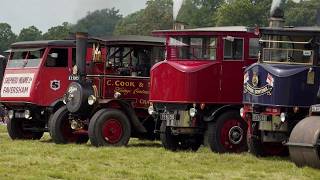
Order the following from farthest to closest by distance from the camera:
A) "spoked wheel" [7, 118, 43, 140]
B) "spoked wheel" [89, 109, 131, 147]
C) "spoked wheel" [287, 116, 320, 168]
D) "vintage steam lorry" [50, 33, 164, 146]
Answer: "spoked wheel" [7, 118, 43, 140] < "vintage steam lorry" [50, 33, 164, 146] < "spoked wheel" [89, 109, 131, 147] < "spoked wheel" [287, 116, 320, 168]

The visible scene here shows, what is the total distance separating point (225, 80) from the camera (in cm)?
1872

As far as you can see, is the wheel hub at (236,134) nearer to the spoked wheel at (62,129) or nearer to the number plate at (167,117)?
the number plate at (167,117)

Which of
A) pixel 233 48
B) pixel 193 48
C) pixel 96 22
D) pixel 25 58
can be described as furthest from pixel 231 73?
pixel 96 22

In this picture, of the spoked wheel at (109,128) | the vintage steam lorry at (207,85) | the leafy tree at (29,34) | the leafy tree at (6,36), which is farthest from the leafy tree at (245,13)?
the vintage steam lorry at (207,85)

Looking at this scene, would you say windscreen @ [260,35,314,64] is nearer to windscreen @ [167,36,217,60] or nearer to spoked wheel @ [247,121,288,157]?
spoked wheel @ [247,121,288,157]

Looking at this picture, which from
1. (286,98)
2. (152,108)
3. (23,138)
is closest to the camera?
(286,98)

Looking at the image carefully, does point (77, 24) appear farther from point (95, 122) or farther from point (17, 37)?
point (17, 37)

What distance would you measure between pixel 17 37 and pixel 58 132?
81.0 meters

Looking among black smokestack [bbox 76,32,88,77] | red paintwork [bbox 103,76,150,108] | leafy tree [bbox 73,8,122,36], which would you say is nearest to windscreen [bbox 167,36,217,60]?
red paintwork [bbox 103,76,150,108]

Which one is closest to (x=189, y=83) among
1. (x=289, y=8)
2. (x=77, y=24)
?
(x=77, y=24)

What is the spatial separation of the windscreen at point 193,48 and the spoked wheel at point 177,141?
1.52 metres

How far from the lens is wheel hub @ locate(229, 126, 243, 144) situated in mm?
18453

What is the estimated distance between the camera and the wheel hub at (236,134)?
1845cm

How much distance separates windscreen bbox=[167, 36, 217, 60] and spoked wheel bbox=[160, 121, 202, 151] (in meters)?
1.52
